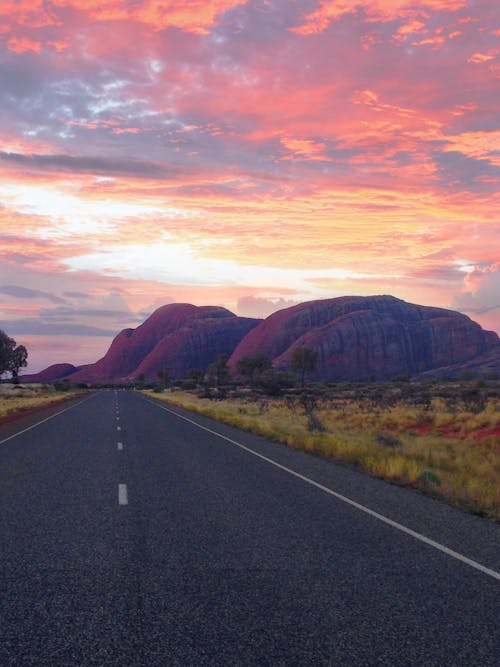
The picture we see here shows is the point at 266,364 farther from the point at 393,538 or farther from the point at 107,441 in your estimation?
the point at 393,538

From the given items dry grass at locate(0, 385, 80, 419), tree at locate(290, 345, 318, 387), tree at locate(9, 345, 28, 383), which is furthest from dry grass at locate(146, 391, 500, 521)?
tree at locate(9, 345, 28, 383)

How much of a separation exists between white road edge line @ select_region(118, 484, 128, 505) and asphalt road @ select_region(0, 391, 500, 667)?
5 cm

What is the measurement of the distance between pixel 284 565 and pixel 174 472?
7.80m

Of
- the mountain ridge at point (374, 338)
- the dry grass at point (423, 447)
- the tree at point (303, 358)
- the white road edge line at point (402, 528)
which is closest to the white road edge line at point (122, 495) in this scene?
the white road edge line at point (402, 528)

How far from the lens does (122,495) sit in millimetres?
11391

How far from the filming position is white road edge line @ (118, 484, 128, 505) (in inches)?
422

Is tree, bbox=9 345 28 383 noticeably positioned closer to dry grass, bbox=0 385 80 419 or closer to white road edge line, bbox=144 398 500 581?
dry grass, bbox=0 385 80 419

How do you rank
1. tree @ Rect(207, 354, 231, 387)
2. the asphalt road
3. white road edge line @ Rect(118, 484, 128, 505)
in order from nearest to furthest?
the asphalt road → white road edge line @ Rect(118, 484, 128, 505) → tree @ Rect(207, 354, 231, 387)

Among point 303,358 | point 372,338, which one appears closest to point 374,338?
point 372,338

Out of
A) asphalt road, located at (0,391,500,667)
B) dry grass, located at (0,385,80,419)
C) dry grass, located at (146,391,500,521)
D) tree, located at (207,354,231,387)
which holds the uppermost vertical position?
tree, located at (207,354,231,387)

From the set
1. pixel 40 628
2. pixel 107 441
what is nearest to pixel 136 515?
pixel 40 628

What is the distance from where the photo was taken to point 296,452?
1944cm

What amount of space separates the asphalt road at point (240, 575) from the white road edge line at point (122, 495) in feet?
0.16

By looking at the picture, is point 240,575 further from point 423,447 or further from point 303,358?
point 303,358
